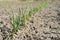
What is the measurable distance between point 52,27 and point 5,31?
896 mm

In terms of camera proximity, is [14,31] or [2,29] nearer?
[14,31]

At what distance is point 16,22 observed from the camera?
2.91 m

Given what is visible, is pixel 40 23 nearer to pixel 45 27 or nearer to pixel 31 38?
pixel 45 27

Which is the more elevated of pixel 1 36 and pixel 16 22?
pixel 16 22

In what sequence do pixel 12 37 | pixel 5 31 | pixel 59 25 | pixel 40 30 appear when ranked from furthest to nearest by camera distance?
pixel 59 25, pixel 40 30, pixel 5 31, pixel 12 37

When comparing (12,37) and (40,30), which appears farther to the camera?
(40,30)

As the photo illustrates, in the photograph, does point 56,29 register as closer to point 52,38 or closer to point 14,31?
point 52,38

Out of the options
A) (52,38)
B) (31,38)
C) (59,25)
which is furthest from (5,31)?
(59,25)

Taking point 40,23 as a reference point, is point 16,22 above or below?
above

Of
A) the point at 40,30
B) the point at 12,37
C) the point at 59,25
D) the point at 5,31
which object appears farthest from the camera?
the point at 59,25

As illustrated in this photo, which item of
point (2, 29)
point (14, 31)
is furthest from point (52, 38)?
point (2, 29)

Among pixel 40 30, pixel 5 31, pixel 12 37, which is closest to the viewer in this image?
pixel 12 37

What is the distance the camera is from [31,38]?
298 cm

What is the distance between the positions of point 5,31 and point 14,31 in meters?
0.27
